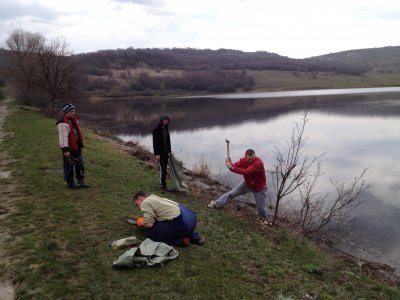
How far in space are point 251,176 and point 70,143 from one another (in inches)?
196

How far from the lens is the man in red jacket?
987 centimetres

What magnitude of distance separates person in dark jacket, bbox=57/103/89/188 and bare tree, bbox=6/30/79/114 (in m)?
28.9

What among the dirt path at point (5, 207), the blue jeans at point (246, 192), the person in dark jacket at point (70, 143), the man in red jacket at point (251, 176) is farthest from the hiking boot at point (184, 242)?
the person in dark jacket at point (70, 143)

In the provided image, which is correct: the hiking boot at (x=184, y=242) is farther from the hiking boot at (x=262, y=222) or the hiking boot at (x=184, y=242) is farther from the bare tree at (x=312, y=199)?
the bare tree at (x=312, y=199)

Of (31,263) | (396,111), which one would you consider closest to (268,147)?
(31,263)

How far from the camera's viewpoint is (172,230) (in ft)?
22.7

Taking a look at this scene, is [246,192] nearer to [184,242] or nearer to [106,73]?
[184,242]

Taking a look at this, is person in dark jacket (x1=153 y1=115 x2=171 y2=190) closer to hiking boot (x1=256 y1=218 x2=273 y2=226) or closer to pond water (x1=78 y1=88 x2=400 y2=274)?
hiking boot (x1=256 y1=218 x2=273 y2=226)

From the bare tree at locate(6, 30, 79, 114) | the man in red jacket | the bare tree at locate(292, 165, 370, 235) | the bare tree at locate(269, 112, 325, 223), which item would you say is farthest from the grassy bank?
the bare tree at locate(6, 30, 79, 114)

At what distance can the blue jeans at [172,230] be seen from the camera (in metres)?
6.89

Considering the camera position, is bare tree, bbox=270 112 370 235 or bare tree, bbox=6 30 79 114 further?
bare tree, bbox=6 30 79 114

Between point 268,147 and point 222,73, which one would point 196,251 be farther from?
point 222,73

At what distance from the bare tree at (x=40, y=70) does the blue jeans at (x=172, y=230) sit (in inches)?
1308

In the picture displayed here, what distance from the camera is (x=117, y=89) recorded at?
382ft
